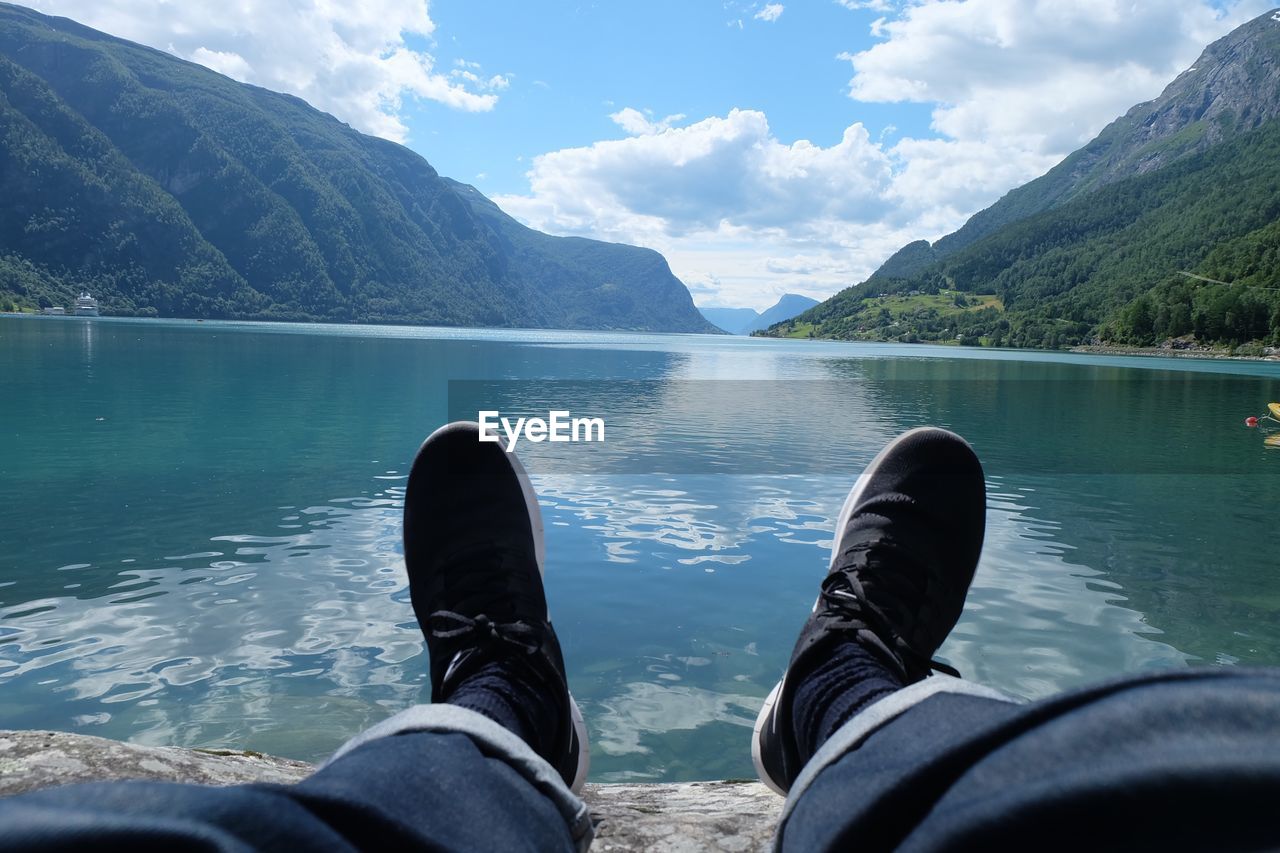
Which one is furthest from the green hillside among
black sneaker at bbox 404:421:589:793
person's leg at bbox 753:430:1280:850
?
person's leg at bbox 753:430:1280:850

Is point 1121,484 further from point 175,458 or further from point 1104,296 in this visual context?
point 1104,296

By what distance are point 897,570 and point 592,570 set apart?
14.0ft

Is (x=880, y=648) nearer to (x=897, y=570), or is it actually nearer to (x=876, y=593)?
(x=876, y=593)

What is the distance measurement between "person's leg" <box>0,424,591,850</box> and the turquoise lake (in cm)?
158

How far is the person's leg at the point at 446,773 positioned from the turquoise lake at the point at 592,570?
5.17ft

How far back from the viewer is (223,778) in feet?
6.88

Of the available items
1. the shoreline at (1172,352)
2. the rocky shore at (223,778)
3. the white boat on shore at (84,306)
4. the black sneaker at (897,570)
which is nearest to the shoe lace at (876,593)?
the black sneaker at (897,570)

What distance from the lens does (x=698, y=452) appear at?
46.2 feet

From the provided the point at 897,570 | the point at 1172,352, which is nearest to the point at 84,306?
the point at 897,570

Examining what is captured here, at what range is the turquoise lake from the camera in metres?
4.34

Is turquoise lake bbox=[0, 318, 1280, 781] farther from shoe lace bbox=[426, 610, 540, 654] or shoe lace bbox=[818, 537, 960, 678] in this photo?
shoe lace bbox=[426, 610, 540, 654]

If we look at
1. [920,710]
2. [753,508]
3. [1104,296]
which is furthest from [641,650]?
[1104,296]

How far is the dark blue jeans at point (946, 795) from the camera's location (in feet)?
2.21

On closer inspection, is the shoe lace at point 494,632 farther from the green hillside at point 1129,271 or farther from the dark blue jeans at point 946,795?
the green hillside at point 1129,271
